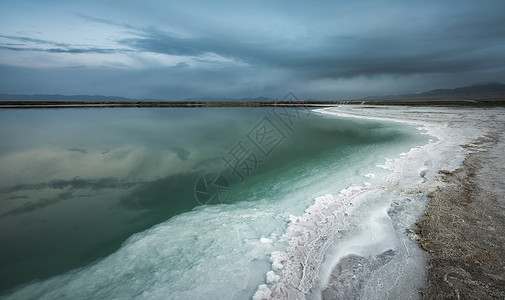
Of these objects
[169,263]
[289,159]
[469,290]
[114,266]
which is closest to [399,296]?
[469,290]

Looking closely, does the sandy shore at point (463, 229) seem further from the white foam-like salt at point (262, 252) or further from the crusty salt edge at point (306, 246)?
the crusty salt edge at point (306, 246)

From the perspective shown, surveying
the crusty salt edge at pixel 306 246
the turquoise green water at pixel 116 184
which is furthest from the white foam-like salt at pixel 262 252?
the turquoise green water at pixel 116 184

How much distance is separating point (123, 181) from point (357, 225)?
6.84 metres

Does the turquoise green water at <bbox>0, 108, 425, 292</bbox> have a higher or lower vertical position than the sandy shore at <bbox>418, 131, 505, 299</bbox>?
lower

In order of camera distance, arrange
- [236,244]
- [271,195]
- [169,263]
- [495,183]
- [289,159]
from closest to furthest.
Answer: [169,263]
[236,244]
[495,183]
[271,195]
[289,159]

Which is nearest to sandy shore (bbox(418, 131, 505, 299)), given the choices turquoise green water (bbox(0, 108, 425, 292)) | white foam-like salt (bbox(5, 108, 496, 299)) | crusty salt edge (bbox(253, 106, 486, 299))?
white foam-like salt (bbox(5, 108, 496, 299))

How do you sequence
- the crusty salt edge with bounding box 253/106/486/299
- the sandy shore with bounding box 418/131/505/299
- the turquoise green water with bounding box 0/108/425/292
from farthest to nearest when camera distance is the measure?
the turquoise green water with bounding box 0/108/425/292 < the crusty salt edge with bounding box 253/106/486/299 < the sandy shore with bounding box 418/131/505/299

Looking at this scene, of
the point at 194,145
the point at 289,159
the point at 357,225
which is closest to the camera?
the point at 357,225

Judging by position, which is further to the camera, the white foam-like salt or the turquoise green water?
the turquoise green water

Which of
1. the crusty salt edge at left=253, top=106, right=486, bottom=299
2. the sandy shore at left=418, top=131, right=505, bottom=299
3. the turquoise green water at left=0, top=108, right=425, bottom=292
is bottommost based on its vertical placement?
the turquoise green water at left=0, top=108, right=425, bottom=292

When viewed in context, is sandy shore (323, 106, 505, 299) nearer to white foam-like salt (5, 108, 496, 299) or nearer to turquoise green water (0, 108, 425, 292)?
white foam-like salt (5, 108, 496, 299)

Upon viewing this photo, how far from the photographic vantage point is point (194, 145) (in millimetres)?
13109

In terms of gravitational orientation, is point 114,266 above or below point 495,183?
below

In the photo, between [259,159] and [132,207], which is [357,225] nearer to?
[132,207]
